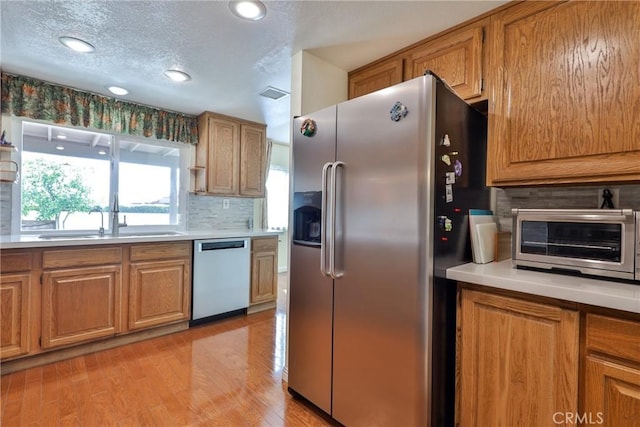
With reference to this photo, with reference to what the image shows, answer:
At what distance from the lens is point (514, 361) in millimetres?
1236

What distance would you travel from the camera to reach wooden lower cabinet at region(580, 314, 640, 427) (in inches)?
39.6

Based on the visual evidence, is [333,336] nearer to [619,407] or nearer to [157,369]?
[619,407]

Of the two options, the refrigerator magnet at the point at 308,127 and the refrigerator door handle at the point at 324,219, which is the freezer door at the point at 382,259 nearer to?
the refrigerator door handle at the point at 324,219

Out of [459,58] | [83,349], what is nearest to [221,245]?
[83,349]

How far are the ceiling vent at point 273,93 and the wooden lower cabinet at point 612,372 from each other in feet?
8.49

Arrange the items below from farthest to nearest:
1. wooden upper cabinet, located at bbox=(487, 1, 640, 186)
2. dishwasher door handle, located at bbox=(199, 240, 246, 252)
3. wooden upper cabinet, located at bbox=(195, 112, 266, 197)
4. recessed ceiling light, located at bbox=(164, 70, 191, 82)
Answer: wooden upper cabinet, located at bbox=(195, 112, 266, 197)
dishwasher door handle, located at bbox=(199, 240, 246, 252)
recessed ceiling light, located at bbox=(164, 70, 191, 82)
wooden upper cabinet, located at bbox=(487, 1, 640, 186)

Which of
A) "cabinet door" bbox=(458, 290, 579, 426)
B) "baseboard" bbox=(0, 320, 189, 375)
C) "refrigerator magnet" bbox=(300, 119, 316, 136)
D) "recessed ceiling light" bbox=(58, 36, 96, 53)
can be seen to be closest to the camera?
"cabinet door" bbox=(458, 290, 579, 426)

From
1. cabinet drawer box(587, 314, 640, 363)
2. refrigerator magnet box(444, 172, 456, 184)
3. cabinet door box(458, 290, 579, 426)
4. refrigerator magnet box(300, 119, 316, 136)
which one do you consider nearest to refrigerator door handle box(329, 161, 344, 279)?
refrigerator magnet box(300, 119, 316, 136)

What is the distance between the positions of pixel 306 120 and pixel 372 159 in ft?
1.87

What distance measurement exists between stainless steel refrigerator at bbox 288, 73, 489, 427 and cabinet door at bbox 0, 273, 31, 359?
1.99 m

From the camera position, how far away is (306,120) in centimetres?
181

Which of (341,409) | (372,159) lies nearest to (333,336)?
(341,409)

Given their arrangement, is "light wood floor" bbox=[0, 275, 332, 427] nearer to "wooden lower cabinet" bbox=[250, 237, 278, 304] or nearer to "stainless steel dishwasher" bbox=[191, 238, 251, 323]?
"stainless steel dishwasher" bbox=[191, 238, 251, 323]

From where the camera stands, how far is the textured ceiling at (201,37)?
1611mm
